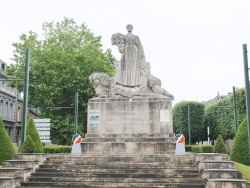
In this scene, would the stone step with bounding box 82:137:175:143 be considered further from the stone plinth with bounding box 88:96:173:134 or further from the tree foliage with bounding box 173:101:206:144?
the tree foliage with bounding box 173:101:206:144

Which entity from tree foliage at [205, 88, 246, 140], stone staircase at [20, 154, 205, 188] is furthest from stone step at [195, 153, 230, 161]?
tree foliage at [205, 88, 246, 140]

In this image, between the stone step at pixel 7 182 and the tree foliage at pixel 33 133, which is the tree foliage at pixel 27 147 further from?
the stone step at pixel 7 182

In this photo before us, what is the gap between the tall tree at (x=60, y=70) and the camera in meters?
34.6

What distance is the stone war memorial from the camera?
15938 mm

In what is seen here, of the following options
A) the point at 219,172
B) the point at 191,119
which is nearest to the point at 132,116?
the point at 219,172

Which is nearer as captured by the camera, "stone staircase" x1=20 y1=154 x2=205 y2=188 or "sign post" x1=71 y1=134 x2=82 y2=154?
"stone staircase" x1=20 y1=154 x2=205 y2=188

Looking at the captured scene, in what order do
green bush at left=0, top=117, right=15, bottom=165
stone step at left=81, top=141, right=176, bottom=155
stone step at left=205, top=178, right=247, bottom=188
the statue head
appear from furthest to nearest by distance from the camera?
1. the statue head
2. green bush at left=0, top=117, right=15, bottom=165
3. stone step at left=81, top=141, right=176, bottom=155
4. stone step at left=205, top=178, right=247, bottom=188

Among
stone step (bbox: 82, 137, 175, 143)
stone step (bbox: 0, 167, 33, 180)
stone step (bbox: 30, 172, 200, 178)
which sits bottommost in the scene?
stone step (bbox: 30, 172, 200, 178)

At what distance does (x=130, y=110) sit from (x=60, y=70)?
19926 mm

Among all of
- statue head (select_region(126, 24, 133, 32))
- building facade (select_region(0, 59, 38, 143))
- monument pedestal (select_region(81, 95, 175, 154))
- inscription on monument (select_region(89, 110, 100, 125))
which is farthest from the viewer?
building facade (select_region(0, 59, 38, 143))

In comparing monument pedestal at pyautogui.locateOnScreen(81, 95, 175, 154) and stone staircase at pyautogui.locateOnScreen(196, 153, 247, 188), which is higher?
monument pedestal at pyautogui.locateOnScreen(81, 95, 175, 154)

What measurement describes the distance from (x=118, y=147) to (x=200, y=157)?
4477 millimetres

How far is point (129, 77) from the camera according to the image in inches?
697

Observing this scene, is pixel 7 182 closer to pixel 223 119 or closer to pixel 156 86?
pixel 156 86
